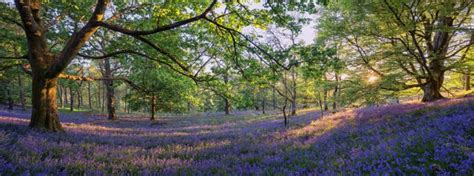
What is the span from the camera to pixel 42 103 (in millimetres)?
8898

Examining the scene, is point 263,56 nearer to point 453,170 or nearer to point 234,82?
point 234,82

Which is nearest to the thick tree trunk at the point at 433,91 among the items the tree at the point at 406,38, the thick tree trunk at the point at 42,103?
the tree at the point at 406,38

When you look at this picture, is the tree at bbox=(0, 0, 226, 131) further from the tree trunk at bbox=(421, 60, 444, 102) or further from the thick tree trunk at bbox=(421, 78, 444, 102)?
the thick tree trunk at bbox=(421, 78, 444, 102)

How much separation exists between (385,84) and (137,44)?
37.2 ft

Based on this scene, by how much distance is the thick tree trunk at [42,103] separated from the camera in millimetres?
8852

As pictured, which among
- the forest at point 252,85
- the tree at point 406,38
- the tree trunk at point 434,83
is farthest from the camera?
the tree trunk at point 434,83

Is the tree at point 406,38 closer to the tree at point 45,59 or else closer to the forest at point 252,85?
the forest at point 252,85

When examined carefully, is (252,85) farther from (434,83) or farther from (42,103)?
(434,83)

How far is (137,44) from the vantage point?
12.0m

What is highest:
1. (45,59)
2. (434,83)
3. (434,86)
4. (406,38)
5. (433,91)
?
(406,38)

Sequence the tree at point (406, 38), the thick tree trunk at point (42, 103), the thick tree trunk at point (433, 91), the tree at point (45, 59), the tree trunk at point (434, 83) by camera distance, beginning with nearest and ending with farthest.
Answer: the tree at point (45, 59) < the thick tree trunk at point (42, 103) < the tree at point (406, 38) < the tree trunk at point (434, 83) < the thick tree trunk at point (433, 91)

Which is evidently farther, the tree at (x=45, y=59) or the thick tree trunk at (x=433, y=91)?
the thick tree trunk at (x=433, y=91)

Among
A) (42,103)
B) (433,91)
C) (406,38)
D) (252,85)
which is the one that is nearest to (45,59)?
(42,103)

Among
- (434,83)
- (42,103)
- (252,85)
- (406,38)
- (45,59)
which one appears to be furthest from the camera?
(434,83)
